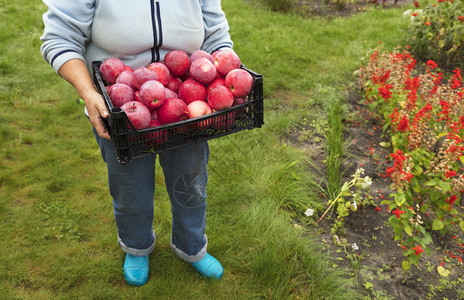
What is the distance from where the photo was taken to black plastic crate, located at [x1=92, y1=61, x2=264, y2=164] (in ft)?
4.09

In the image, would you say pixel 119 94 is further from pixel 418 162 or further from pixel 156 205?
pixel 418 162

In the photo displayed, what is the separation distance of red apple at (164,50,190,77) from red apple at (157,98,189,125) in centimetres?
22

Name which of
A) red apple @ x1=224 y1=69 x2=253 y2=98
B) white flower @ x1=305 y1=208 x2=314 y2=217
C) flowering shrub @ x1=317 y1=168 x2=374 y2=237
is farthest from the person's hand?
flowering shrub @ x1=317 y1=168 x2=374 y2=237

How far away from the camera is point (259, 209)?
258cm

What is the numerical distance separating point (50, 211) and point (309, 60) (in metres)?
3.79

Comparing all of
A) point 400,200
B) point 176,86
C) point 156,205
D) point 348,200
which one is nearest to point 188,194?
point 176,86

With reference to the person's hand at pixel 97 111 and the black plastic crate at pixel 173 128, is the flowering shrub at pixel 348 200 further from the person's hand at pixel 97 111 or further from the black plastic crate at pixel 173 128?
the person's hand at pixel 97 111

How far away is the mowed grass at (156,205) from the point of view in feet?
7.00

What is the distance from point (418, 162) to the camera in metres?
2.65

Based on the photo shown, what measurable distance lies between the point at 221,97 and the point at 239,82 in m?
0.10

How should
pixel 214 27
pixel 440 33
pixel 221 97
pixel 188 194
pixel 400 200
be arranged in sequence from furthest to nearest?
pixel 440 33, pixel 400 200, pixel 188 194, pixel 214 27, pixel 221 97

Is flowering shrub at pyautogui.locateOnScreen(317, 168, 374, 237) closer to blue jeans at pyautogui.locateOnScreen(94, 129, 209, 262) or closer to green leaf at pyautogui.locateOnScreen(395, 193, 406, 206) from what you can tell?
green leaf at pyautogui.locateOnScreen(395, 193, 406, 206)

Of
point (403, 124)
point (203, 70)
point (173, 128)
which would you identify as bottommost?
point (403, 124)

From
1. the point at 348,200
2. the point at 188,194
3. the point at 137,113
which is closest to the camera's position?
the point at 137,113
